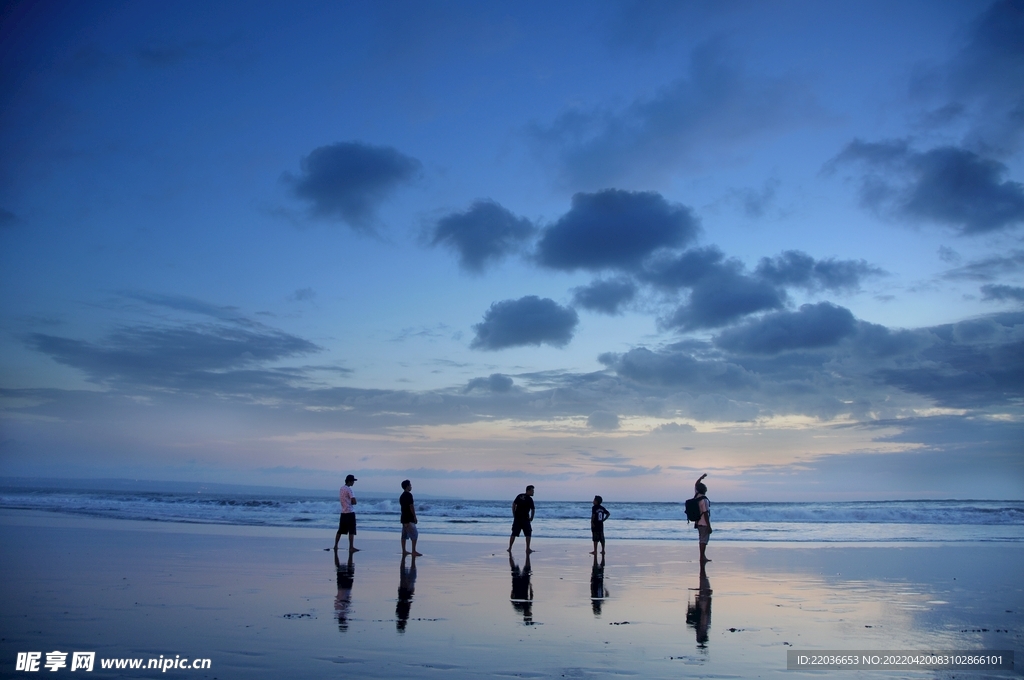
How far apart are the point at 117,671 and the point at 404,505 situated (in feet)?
37.6

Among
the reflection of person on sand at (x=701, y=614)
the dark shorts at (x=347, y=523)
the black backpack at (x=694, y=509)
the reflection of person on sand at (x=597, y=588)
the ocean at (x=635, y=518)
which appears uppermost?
the black backpack at (x=694, y=509)

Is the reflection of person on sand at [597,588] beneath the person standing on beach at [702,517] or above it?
beneath

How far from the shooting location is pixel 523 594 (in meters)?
12.3

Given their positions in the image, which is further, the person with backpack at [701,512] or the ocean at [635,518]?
the ocean at [635,518]

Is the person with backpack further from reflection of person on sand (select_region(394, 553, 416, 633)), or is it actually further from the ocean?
the ocean

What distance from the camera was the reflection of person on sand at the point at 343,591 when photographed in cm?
937

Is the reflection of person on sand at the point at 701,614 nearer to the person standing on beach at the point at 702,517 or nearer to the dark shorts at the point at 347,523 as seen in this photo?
the person standing on beach at the point at 702,517

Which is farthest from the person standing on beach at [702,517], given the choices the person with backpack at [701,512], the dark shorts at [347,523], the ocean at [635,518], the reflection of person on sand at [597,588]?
the ocean at [635,518]

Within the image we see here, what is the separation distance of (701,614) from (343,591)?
6.18 metres

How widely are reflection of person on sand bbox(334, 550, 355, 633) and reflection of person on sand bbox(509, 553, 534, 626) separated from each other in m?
2.58

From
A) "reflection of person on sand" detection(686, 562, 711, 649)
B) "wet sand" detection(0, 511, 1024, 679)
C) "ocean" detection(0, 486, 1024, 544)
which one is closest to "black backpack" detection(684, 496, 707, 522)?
"wet sand" detection(0, 511, 1024, 679)

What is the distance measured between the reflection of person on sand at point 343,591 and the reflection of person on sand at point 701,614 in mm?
4732

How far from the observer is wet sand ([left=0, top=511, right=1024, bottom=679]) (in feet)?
24.2

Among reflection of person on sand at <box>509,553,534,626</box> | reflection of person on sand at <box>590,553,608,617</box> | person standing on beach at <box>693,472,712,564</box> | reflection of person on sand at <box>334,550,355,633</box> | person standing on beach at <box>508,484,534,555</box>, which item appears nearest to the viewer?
reflection of person on sand at <box>334,550,355,633</box>
